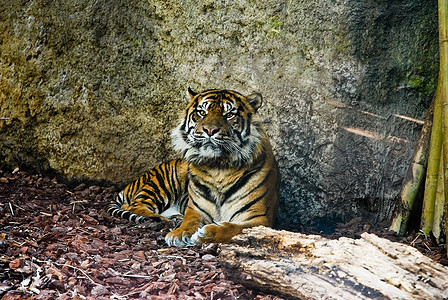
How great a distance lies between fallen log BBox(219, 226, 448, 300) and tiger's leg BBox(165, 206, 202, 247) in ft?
3.18

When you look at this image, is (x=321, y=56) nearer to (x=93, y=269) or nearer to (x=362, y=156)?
(x=362, y=156)

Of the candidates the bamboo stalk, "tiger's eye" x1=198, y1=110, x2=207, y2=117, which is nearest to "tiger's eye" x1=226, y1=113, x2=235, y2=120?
"tiger's eye" x1=198, y1=110, x2=207, y2=117

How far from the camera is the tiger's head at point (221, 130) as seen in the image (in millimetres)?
4551

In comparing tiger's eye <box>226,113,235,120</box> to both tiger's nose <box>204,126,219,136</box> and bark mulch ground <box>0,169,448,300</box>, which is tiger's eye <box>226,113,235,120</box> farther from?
bark mulch ground <box>0,169,448,300</box>

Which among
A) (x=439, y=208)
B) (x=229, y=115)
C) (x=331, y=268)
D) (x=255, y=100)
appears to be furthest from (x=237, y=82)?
(x=331, y=268)

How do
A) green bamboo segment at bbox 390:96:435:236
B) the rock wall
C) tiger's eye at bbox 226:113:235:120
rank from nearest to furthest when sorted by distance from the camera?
green bamboo segment at bbox 390:96:435:236 < tiger's eye at bbox 226:113:235:120 < the rock wall

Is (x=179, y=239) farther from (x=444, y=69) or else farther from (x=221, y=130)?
(x=444, y=69)

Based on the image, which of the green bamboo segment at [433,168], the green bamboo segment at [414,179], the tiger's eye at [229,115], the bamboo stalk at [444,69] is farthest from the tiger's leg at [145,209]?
the bamboo stalk at [444,69]

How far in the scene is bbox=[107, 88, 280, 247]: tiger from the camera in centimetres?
454

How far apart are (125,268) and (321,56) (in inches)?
101

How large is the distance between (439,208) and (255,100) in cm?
174

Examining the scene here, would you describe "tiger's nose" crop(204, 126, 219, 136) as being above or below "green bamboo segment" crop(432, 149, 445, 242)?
above

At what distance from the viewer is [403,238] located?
446 centimetres

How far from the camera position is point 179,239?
4.23 metres
